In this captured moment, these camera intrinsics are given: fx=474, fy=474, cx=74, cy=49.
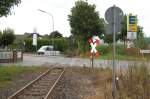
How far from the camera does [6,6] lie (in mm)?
28531

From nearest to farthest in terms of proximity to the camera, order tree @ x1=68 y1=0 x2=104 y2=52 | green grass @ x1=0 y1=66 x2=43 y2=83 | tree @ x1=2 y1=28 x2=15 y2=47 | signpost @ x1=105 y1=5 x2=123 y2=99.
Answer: signpost @ x1=105 y1=5 x2=123 y2=99 < green grass @ x1=0 y1=66 x2=43 y2=83 < tree @ x1=68 y1=0 x2=104 y2=52 < tree @ x1=2 y1=28 x2=15 y2=47

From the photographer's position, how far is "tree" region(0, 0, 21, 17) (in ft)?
92.4

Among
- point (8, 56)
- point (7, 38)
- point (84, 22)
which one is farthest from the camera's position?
point (7, 38)

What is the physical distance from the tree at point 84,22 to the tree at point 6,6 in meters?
37.1

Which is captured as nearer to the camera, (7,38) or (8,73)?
(8,73)

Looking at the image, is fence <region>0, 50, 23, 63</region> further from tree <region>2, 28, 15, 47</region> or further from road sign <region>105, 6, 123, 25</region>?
tree <region>2, 28, 15, 47</region>

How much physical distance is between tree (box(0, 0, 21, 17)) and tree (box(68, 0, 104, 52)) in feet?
122

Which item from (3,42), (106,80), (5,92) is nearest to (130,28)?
(106,80)

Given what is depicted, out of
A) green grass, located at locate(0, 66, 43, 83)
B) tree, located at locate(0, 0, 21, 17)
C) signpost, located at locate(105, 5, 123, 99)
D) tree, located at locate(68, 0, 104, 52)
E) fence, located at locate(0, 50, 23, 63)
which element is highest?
tree, located at locate(68, 0, 104, 52)

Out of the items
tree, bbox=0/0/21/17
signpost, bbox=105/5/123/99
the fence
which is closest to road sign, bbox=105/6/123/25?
signpost, bbox=105/5/123/99

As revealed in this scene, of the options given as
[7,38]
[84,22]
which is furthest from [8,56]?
[7,38]

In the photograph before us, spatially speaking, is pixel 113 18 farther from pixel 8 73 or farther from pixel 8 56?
pixel 8 56

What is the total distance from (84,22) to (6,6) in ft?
125

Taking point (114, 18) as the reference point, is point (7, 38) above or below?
above
